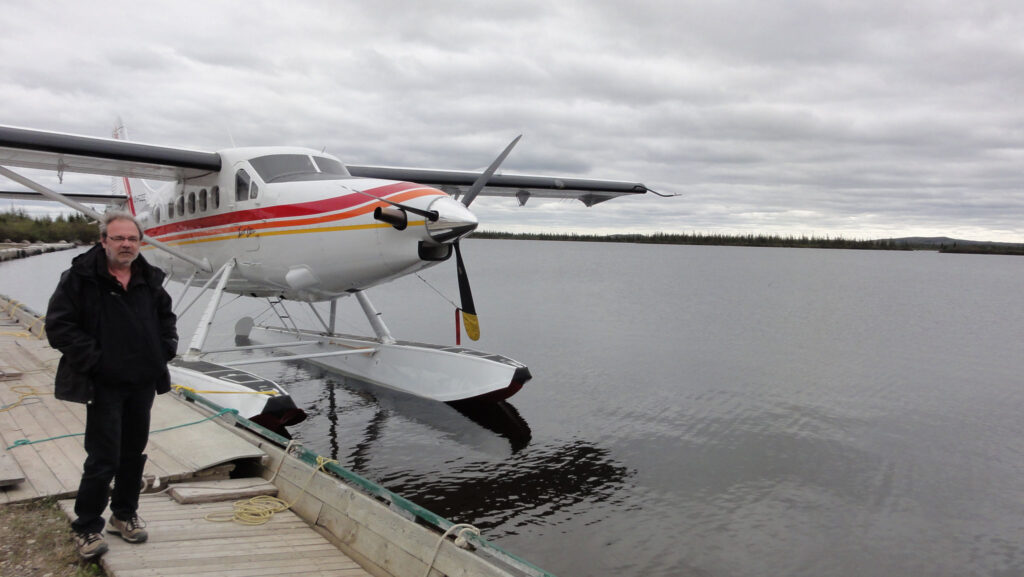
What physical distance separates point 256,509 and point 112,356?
4.82ft

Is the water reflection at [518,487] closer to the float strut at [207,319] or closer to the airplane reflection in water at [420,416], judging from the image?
the airplane reflection in water at [420,416]

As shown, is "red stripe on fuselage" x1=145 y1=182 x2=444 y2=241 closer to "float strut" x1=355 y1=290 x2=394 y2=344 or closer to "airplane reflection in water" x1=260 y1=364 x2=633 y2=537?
"float strut" x1=355 y1=290 x2=394 y2=344

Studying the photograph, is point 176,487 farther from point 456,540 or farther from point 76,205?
point 76,205

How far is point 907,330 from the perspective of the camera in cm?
2039

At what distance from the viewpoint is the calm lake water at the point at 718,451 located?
601cm

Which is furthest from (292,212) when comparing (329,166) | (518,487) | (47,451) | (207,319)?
(518,487)

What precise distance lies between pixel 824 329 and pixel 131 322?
20.5 meters

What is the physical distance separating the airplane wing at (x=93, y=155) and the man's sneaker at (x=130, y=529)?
6648 mm

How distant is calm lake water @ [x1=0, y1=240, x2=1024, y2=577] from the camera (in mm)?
6008

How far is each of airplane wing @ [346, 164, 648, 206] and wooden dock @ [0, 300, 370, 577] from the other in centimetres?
622

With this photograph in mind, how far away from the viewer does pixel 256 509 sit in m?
4.08

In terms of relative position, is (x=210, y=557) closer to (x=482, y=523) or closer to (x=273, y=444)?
(x=273, y=444)

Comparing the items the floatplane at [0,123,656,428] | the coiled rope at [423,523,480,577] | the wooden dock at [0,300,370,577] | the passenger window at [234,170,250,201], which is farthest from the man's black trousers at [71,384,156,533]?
the passenger window at [234,170,250,201]

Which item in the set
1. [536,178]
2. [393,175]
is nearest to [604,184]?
[536,178]
